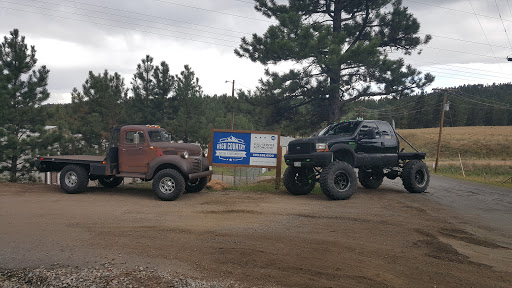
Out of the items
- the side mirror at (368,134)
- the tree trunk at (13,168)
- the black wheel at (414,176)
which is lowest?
the tree trunk at (13,168)

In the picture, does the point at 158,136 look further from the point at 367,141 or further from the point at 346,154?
the point at 367,141

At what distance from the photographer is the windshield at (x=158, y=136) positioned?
459 inches

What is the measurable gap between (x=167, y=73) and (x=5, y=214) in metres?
24.5

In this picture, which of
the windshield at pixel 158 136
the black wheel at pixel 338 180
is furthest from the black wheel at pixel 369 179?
the windshield at pixel 158 136

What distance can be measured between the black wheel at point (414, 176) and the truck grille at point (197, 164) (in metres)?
6.84

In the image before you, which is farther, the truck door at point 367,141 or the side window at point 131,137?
the truck door at point 367,141

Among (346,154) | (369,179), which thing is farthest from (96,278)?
(369,179)

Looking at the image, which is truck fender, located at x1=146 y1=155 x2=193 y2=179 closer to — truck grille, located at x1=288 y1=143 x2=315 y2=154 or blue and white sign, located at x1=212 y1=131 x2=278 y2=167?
blue and white sign, located at x1=212 y1=131 x2=278 y2=167

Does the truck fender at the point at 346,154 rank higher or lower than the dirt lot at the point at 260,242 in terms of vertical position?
higher

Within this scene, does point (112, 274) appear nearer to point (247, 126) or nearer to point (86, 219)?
point (86, 219)

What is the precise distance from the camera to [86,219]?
8.05 meters

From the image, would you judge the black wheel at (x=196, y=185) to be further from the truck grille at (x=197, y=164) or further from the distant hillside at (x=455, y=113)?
the distant hillside at (x=455, y=113)

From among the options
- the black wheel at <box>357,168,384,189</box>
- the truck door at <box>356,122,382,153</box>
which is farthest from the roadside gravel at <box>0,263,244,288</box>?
the black wheel at <box>357,168,384,189</box>

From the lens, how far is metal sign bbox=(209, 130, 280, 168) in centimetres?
1350
